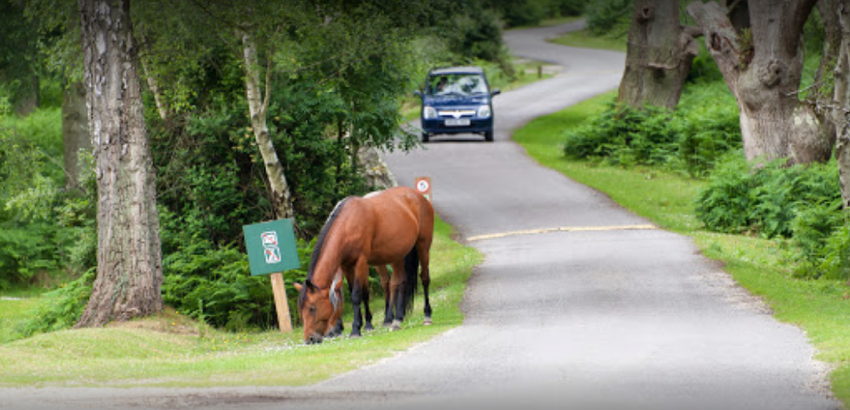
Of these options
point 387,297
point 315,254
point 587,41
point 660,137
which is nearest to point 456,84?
point 660,137

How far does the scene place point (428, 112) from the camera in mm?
44250

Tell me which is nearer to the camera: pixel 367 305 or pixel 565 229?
pixel 367 305

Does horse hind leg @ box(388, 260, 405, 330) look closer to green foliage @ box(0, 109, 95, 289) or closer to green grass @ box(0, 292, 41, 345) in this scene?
green grass @ box(0, 292, 41, 345)

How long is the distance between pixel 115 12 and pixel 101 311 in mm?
4384

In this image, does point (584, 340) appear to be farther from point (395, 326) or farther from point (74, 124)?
point (74, 124)

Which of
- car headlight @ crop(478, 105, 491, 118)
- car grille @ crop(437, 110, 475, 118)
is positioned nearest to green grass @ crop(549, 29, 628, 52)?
car headlight @ crop(478, 105, 491, 118)

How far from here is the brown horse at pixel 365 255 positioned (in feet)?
52.1

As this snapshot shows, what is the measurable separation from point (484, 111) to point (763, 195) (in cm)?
1708

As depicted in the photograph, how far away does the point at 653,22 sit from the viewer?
142ft

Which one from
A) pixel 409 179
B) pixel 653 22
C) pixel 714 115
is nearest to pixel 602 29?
pixel 653 22

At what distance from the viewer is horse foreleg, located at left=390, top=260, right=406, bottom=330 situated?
17.1 meters

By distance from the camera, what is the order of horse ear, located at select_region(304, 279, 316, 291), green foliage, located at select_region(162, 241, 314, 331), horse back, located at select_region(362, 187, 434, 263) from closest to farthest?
horse ear, located at select_region(304, 279, 316, 291)
horse back, located at select_region(362, 187, 434, 263)
green foliage, located at select_region(162, 241, 314, 331)

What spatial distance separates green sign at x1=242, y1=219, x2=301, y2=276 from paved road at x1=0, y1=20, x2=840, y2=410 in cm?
281

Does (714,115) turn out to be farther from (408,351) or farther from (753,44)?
(408,351)
